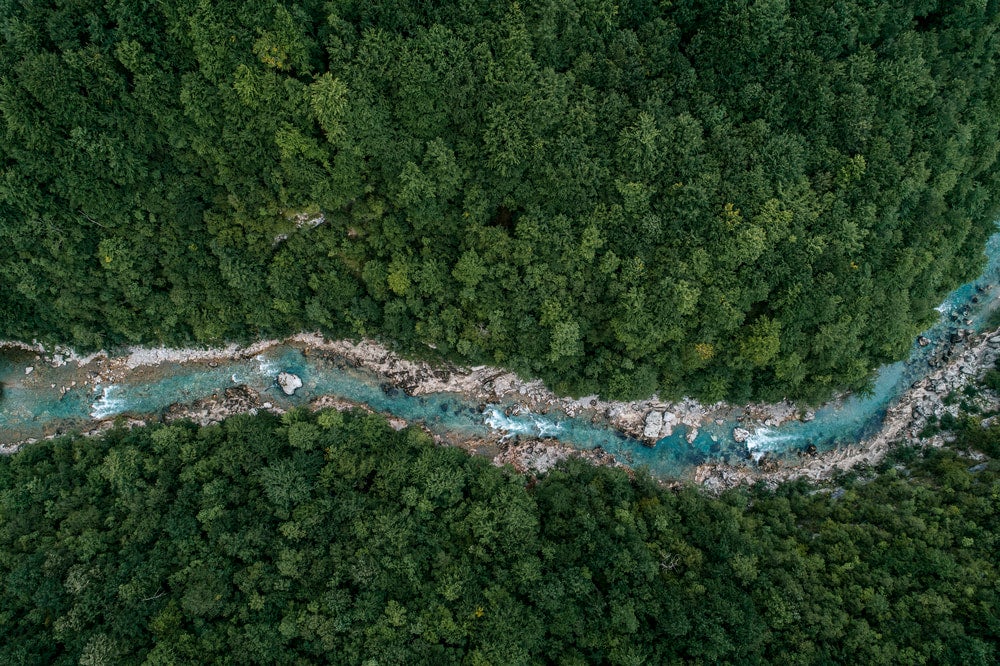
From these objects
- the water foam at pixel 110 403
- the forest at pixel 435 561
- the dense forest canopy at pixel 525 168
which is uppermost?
the dense forest canopy at pixel 525 168

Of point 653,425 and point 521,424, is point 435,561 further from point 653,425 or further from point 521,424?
point 653,425

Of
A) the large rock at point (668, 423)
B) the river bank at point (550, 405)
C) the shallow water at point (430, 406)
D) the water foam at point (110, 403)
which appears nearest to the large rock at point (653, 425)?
the river bank at point (550, 405)

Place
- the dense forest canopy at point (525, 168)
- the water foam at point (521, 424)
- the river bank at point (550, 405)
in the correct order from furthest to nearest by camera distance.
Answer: the water foam at point (521, 424), the river bank at point (550, 405), the dense forest canopy at point (525, 168)

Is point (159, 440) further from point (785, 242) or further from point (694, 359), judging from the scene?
point (785, 242)

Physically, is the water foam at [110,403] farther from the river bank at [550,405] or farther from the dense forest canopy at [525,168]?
the dense forest canopy at [525,168]

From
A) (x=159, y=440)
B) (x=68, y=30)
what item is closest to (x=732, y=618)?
(x=159, y=440)
